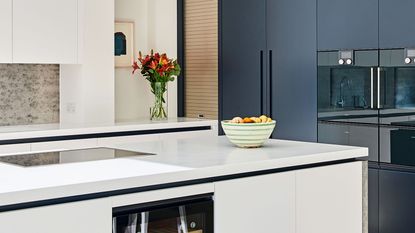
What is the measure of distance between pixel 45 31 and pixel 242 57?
168 cm

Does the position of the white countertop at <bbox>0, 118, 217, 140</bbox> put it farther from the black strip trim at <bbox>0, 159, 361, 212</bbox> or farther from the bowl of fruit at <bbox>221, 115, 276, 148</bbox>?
the black strip trim at <bbox>0, 159, 361, 212</bbox>

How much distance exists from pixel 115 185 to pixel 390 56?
2728 millimetres

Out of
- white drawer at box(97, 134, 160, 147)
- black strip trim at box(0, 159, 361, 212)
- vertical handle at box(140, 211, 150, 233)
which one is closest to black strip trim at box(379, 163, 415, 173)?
black strip trim at box(0, 159, 361, 212)

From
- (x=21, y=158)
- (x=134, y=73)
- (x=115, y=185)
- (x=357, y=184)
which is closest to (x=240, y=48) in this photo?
(x=134, y=73)

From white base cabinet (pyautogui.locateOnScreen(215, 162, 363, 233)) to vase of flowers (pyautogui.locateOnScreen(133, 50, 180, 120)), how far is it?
8.52 feet

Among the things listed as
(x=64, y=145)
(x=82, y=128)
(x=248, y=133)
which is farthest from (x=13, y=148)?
(x=248, y=133)

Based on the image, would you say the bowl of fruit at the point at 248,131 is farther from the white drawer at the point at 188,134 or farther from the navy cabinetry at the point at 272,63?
the white drawer at the point at 188,134

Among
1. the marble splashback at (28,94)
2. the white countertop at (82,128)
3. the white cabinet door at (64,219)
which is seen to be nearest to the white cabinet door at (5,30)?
the marble splashback at (28,94)

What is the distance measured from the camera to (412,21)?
449 cm

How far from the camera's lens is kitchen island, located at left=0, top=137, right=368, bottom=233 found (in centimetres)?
236

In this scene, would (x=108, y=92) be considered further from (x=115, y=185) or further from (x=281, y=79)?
(x=115, y=185)

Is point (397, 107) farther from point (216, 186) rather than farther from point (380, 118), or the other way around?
point (216, 186)

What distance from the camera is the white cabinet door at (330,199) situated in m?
3.28

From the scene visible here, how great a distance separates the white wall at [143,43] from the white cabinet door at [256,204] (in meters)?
3.01
